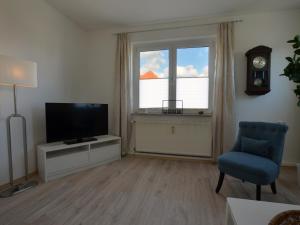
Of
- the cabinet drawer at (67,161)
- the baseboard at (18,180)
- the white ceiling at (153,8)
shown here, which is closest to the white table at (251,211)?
the cabinet drawer at (67,161)

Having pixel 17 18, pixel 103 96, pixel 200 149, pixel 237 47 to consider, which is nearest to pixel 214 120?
pixel 200 149

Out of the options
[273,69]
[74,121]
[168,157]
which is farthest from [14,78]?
[273,69]

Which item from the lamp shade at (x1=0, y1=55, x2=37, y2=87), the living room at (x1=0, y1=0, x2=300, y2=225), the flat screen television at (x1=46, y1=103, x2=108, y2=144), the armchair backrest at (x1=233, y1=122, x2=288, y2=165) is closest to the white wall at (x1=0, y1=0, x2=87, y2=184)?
the living room at (x1=0, y1=0, x2=300, y2=225)

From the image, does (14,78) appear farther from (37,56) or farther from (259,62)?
(259,62)

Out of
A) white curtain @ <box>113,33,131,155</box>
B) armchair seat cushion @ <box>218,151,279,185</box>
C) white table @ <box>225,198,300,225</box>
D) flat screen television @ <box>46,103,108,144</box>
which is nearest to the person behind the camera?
white table @ <box>225,198,300,225</box>

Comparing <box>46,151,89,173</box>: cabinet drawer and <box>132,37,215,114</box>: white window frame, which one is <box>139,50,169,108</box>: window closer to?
<box>132,37,215,114</box>: white window frame

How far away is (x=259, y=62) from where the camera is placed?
9.10ft

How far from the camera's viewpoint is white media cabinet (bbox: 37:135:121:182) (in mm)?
2379

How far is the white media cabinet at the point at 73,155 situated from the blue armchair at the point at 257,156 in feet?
6.11

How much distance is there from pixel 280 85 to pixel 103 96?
321 cm

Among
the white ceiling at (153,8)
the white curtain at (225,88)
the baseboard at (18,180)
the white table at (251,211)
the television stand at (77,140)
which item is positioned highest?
the white ceiling at (153,8)

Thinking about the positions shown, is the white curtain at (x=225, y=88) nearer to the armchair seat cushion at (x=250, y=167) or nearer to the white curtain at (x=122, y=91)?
the armchair seat cushion at (x=250, y=167)

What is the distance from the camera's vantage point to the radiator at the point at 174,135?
10.1 ft

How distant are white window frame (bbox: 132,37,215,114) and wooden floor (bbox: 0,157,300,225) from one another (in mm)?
1195
